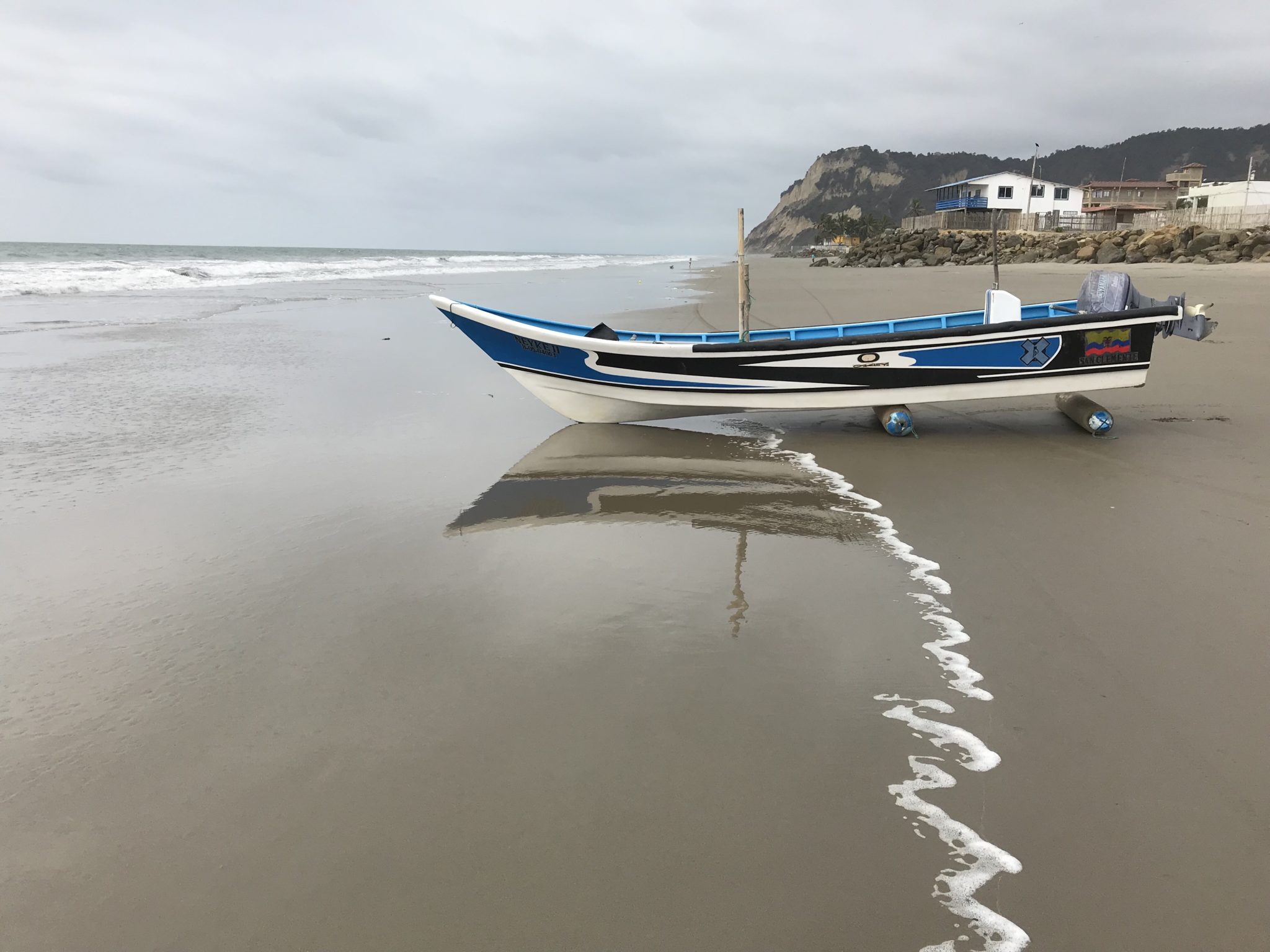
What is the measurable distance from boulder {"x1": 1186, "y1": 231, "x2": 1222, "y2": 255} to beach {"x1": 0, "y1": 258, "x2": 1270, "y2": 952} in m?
23.6

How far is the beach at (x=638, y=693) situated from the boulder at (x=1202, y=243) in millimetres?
23582

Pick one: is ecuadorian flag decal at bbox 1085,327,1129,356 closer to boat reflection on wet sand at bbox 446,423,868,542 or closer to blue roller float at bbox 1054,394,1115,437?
blue roller float at bbox 1054,394,1115,437

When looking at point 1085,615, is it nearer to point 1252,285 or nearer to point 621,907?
point 621,907

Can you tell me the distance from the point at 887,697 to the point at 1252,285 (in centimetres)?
1920

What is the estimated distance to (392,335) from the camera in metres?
14.5

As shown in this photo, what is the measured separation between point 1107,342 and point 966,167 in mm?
137563

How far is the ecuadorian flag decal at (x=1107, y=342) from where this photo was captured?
283 inches

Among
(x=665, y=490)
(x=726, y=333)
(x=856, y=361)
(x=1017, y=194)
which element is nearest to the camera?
(x=665, y=490)

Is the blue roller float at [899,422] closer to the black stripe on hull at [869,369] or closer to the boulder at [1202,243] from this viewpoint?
the black stripe on hull at [869,369]

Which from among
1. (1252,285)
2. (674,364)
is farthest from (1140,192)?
(674,364)

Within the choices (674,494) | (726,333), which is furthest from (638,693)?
(726,333)

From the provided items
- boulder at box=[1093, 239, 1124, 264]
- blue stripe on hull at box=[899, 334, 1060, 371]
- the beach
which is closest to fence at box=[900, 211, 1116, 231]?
boulder at box=[1093, 239, 1124, 264]

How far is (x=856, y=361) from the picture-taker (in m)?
7.47

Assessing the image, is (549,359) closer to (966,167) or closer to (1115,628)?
(1115,628)
